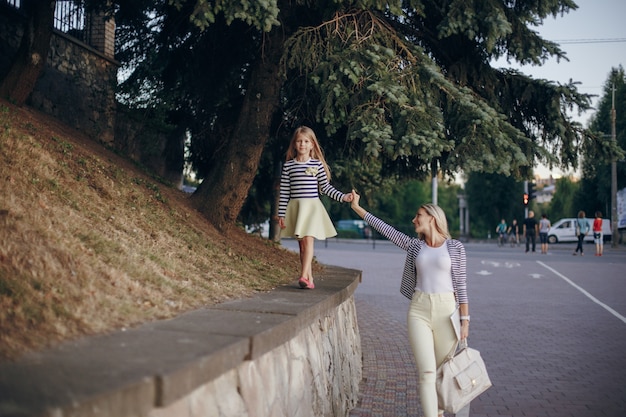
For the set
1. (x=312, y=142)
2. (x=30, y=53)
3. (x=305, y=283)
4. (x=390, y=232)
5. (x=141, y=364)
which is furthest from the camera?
(x=30, y=53)

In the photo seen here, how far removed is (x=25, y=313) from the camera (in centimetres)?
334

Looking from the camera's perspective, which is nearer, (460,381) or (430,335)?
(460,381)

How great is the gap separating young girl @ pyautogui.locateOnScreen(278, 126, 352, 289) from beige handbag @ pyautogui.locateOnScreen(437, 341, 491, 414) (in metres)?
1.99

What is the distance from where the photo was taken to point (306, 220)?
6.31 m

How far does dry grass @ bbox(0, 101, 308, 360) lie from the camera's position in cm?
353

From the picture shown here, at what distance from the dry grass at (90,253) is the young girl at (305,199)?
570mm

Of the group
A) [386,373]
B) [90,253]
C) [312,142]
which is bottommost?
[386,373]

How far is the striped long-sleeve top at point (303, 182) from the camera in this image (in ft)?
20.8

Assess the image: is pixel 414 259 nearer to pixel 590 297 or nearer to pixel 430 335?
pixel 430 335

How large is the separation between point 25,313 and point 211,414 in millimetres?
1095

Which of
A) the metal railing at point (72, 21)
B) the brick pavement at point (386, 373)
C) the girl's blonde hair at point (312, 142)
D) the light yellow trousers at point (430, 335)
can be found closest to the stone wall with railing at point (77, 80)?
the metal railing at point (72, 21)

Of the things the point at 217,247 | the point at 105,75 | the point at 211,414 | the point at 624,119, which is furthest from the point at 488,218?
the point at 211,414

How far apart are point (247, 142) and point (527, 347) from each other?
4.81 meters

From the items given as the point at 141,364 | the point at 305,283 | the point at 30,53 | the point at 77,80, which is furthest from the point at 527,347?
the point at 77,80
